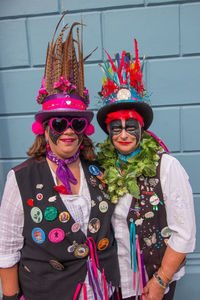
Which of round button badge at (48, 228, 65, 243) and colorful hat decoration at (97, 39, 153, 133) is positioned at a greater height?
colorful hat decoration at (97, 39, 153, 133)

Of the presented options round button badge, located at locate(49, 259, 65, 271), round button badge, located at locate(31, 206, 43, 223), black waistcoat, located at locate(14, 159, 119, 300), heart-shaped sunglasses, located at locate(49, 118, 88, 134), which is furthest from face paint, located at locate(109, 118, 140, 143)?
round button badge, located at locate(49, 259, 65, 271)

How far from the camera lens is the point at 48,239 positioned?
1.30 metres

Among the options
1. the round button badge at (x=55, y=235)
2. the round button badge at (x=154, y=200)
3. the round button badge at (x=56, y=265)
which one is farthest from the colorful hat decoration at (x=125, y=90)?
the round button badge at (x=56, y=265)

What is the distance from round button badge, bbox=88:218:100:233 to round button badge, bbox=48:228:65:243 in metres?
0.18

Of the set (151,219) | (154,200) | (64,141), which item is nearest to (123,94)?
(64,141)

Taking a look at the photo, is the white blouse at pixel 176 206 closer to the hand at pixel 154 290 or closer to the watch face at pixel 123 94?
the hand at pixel 154 290

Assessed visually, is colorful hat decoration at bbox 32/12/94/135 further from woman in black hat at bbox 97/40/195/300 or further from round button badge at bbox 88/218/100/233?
round button badge at bbox 88/218/100/233

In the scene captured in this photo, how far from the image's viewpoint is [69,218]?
131 cm

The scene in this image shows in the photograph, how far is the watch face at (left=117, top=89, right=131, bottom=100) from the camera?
1441 mm

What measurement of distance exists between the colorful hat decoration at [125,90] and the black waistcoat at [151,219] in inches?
17.0

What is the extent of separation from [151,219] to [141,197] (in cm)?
17

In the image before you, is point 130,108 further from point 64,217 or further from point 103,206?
point 64,217

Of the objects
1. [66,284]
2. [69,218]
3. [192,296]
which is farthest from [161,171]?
[192,296]

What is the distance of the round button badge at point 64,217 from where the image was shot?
4.27 ft
